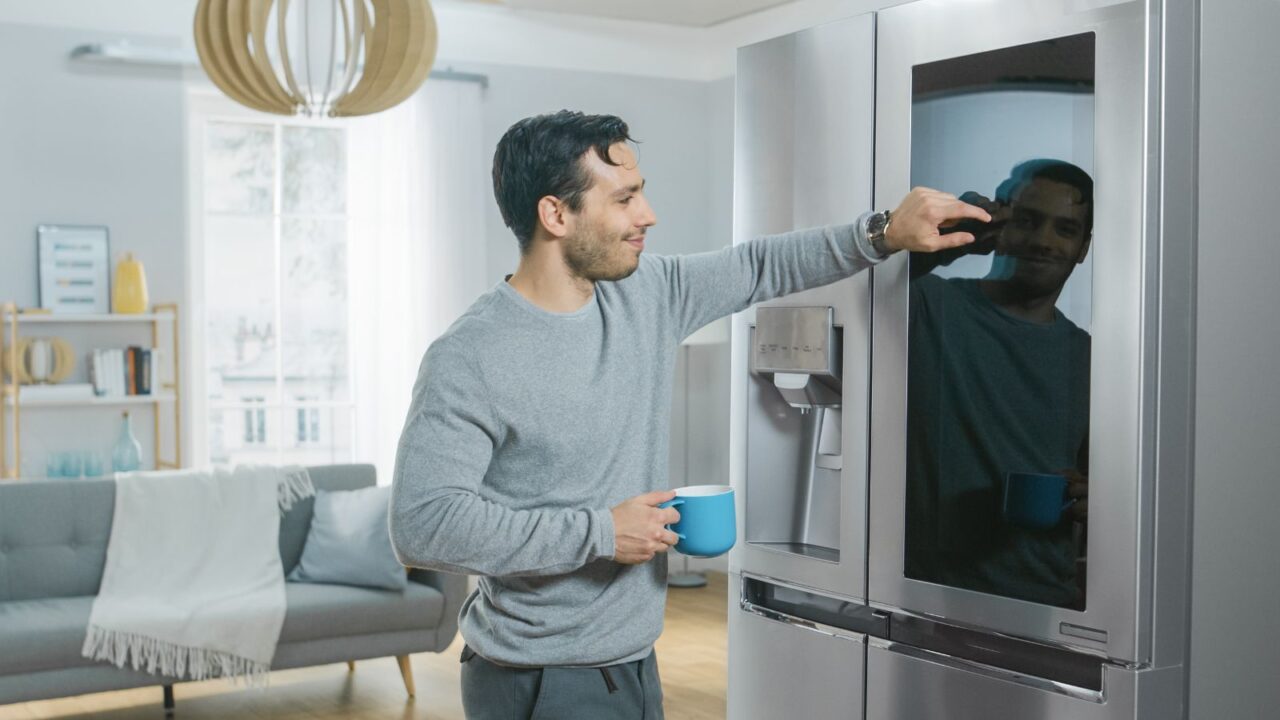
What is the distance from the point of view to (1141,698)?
5.37ft

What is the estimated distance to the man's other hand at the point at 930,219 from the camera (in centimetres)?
180

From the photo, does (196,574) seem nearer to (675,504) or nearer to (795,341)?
(795,341)

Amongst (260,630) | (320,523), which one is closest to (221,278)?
(320,523)

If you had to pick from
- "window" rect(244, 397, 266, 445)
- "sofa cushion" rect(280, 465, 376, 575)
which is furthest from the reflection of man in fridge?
"window" rect(244, 397, 266, 445)

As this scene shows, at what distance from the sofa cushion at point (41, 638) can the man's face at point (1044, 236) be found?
10.4 ft

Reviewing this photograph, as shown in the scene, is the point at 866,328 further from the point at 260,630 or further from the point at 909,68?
the point at 260,630

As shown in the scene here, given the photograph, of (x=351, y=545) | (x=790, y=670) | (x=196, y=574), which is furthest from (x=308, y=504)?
(x=790, y=670)

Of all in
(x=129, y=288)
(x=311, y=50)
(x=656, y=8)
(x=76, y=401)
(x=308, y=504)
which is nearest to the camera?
(x=311, y=50)

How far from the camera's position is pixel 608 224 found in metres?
1.79

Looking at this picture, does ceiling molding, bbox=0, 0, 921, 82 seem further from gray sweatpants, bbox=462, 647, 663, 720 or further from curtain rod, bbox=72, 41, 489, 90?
gray sweatpants, bbox=462, 647, 663, 720

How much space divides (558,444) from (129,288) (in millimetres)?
4519

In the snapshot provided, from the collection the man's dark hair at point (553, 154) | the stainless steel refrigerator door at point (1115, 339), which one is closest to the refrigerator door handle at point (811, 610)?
the stainless steel refrigerator door at point (1115, 339)

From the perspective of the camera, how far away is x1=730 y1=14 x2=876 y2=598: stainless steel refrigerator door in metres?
2.01

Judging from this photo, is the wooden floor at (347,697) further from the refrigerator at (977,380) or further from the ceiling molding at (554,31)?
the ceiling molding at (554,31)
